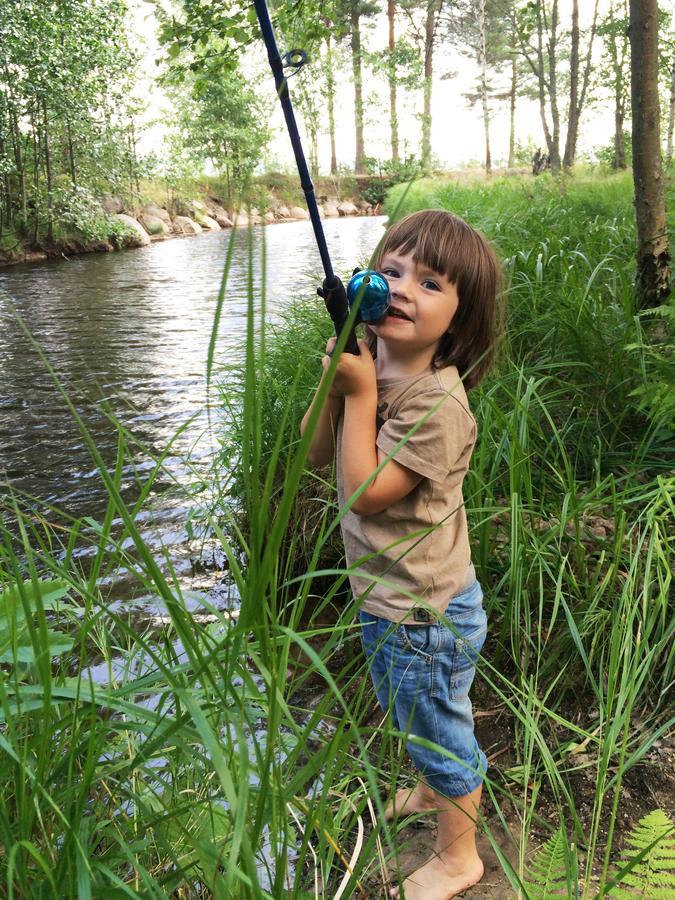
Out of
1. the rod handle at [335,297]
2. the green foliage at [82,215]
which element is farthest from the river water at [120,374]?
the green foliage at [82,215]

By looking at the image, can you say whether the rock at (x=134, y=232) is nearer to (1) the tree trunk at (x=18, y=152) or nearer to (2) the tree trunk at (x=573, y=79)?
(1) the tree trunk at (x=18, y=152)

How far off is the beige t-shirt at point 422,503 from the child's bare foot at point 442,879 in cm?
59

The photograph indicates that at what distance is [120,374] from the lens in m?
6.51

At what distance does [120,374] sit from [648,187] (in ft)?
16.1

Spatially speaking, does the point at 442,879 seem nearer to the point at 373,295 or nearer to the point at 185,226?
the point at 373,295

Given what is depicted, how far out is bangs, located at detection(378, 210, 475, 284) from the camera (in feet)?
4.62

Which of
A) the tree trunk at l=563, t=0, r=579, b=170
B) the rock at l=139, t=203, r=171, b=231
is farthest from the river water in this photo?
the rock at l=139, t=203, r=171, b=231

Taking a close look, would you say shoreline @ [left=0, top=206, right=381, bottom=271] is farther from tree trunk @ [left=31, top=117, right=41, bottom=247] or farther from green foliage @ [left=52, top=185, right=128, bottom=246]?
tree trunk @ [left=31, top=117, right=41, bottom=247]

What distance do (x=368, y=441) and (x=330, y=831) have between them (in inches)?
28.2

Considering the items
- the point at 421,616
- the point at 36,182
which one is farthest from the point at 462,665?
the point at 36,182

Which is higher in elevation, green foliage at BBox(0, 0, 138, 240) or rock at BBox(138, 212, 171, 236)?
green foliage at BBox(0, 0, 138, 240)

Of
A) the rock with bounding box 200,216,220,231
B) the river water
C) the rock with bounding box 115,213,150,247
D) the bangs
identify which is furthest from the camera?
the rock with bounding box 200,216,220,231

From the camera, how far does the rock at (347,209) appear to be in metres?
33.7

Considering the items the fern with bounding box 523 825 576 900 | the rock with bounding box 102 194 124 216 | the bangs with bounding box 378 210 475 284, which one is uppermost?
the rock with bounding box 102 194 124 216
